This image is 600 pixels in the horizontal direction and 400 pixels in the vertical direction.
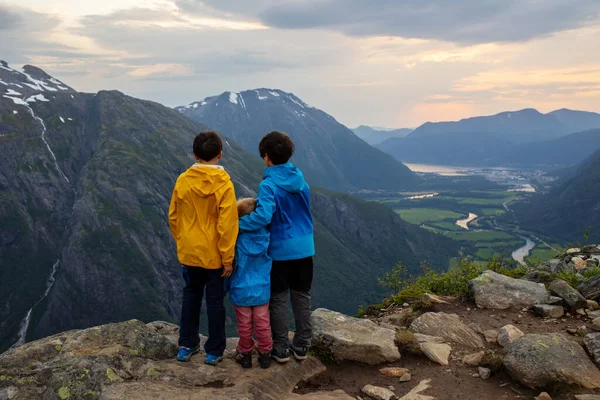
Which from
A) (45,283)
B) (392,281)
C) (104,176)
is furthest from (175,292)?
(392,281)

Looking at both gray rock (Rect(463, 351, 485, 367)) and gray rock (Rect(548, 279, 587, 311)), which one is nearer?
gray rock (Rect(463, 351, 485, 367))

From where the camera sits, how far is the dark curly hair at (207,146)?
23.4ft

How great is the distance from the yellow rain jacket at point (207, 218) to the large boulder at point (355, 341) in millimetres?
2762

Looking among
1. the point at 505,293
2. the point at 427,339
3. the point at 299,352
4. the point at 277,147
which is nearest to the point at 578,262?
the point at 505,293

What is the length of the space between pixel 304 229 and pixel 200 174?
208cm

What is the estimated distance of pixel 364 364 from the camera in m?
7.93

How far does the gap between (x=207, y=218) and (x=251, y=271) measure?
3.90 ft

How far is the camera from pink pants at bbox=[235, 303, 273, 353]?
23.5ft

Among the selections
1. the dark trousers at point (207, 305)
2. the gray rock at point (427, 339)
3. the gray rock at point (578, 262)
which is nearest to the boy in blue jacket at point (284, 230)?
the dark trousers at point (207, 305)

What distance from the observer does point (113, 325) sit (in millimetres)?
7980

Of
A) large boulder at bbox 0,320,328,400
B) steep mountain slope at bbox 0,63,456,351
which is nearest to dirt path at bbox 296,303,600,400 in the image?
large boulder at bbox 0,320,328,400

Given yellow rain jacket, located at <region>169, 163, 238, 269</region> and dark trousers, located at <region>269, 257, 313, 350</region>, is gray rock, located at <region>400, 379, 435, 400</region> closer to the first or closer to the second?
dark trousers, located at <region>269, 257, 313, 350</region>

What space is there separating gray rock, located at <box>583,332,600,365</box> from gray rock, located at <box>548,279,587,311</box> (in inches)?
76.6

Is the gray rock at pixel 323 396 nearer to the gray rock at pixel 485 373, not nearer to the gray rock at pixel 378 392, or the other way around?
the gray rock at pixel 378 392
